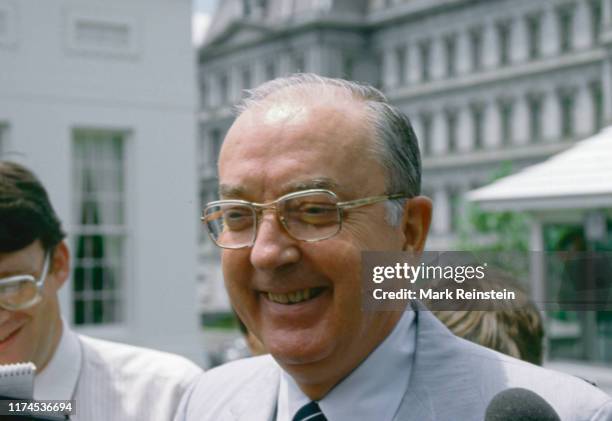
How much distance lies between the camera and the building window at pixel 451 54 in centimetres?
4341

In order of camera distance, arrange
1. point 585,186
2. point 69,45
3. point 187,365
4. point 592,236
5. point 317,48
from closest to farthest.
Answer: point 187,365 → point 585,186 → point 592,236 → point 69,45 → point 317,48

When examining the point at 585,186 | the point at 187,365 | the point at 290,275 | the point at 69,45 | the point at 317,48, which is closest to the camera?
the point at 290,275

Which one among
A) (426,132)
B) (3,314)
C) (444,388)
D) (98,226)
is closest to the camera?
(444,388)

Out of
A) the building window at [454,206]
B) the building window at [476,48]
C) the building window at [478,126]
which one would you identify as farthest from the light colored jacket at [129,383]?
the building window at [476,48]

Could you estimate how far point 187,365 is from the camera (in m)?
2.32

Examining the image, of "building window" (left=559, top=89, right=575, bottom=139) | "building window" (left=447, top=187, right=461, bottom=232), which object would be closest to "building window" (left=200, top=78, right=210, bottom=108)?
"building window" (left=447, top=187, right=461, bottom=232)

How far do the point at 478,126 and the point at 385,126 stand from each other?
4200cm

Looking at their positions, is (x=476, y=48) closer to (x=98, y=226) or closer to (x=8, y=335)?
(x=98, y=226)

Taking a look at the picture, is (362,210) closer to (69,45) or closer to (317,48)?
(69,45)

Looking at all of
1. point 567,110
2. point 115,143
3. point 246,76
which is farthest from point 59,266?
point 246,76

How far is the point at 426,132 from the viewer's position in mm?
44594

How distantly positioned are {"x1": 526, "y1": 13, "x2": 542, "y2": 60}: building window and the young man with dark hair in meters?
40.0

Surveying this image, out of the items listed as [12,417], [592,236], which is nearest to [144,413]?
[12,417]

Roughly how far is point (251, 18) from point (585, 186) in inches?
1819
